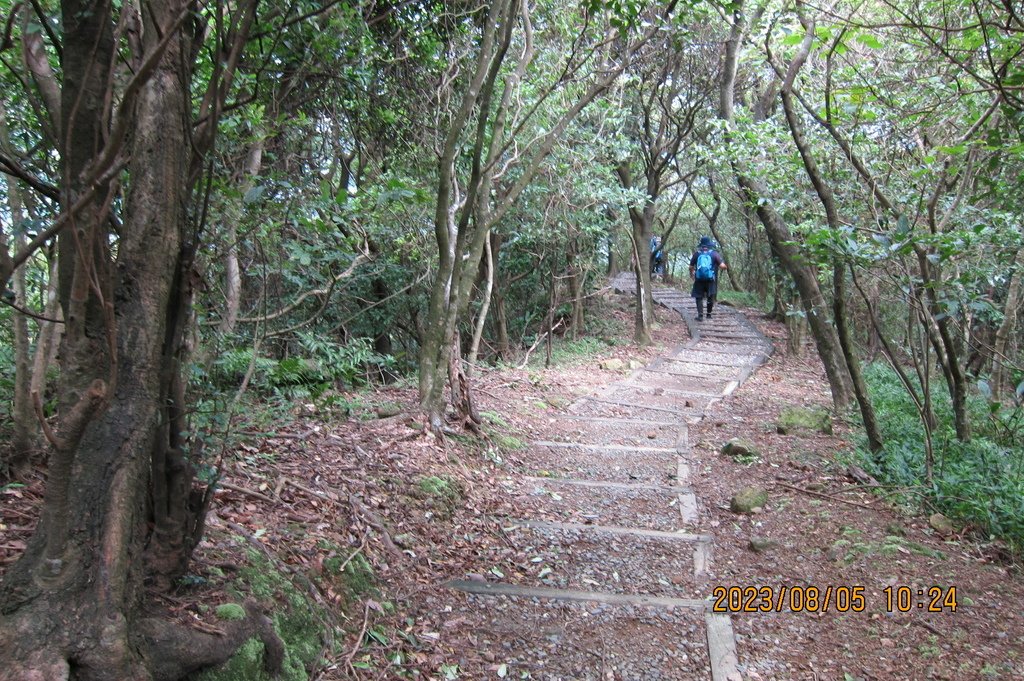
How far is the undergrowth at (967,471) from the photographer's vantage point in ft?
16.8

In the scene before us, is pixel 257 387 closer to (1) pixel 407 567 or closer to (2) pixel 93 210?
(1) pixel 407 567

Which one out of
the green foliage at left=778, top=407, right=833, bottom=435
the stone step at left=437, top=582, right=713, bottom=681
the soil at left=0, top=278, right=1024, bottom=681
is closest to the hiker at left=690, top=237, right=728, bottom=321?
the green foliage at left=778, top=407, right=833, bottom=435

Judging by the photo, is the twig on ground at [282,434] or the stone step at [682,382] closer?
the twig on ground at [282,434]

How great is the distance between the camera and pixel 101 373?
82.8 inches

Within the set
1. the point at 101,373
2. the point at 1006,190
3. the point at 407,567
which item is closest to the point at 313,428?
the point at 407,567

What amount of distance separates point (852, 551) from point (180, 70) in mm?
4835

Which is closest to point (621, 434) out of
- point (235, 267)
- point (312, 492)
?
point (312, 492)

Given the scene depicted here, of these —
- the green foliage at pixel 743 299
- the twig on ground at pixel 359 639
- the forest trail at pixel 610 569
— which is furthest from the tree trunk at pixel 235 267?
the green foliage at pixel 743 299

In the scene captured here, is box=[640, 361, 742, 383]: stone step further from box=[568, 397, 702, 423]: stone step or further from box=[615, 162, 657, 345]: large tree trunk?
box=[568, 397, 702, 423]: stone step

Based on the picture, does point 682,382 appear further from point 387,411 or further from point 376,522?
point 376,522

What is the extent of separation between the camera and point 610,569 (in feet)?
15.1

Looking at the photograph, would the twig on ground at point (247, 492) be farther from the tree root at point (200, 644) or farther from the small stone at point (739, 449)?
the small stone at point (739, 449)
